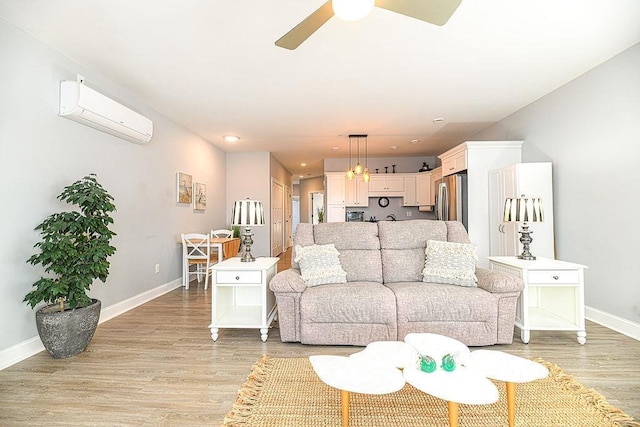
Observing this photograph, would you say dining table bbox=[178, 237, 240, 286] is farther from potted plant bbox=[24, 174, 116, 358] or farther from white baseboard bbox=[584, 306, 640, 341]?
white baseboard bbox=[584, 306, 640, 341]

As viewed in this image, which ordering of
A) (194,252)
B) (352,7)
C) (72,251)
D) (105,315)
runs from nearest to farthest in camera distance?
(352,7) → (72,251) → (105,315) → (194,252)

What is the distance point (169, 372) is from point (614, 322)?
384 cm

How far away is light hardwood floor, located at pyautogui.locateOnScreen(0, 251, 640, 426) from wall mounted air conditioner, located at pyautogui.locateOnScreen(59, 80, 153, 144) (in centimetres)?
199

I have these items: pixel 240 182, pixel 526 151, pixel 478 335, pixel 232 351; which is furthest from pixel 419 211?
pixel 232 351

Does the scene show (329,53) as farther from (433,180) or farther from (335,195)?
(433,180)

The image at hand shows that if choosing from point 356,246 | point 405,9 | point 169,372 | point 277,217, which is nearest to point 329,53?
point 405,9

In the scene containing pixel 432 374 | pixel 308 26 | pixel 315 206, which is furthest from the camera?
pixel 315 206

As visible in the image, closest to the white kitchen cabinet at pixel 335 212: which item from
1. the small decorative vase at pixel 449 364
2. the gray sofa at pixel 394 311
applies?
the gray sofa at pixel 394 311

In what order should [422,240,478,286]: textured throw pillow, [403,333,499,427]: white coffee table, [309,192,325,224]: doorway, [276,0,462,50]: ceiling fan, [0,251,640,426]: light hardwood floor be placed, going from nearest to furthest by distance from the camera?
[403,333,499,427]: white coffee table < [276,0,462,50]: ceiling fan < [0,251,640,426]: light hardwood floor < [422,240,478,286]: textured throw pillow < [309,192,325,224]: doorway

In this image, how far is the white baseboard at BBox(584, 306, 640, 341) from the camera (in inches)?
106

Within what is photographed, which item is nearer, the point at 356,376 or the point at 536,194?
the point at 356,376

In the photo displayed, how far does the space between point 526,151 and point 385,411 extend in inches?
158

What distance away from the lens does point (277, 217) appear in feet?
27.1

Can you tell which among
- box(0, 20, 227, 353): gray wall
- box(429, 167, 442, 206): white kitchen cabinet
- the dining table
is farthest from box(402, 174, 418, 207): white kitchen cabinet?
box(0, 20, 227, 353): gray wall
